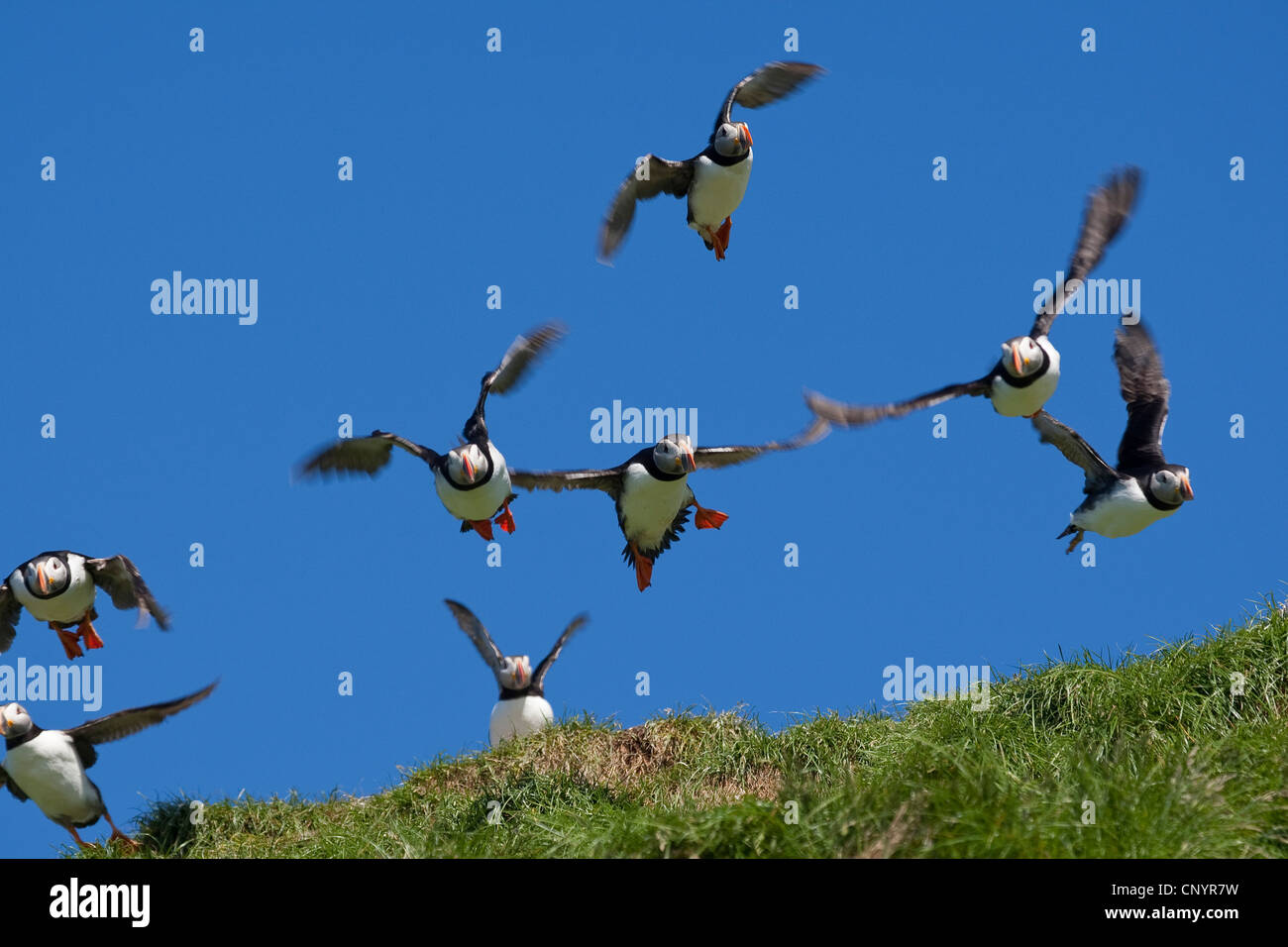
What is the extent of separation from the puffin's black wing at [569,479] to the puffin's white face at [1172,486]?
4486 mm

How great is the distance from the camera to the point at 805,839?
7312 millimetres

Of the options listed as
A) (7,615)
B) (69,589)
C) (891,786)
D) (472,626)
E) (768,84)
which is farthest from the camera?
(472,626)

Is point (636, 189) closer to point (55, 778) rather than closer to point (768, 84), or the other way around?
point (768, 84)

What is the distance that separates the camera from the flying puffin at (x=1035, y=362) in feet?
37.7

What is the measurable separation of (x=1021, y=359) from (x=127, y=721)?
7935mm

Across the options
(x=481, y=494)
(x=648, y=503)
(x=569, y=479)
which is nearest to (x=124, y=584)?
(x=481, y=494)

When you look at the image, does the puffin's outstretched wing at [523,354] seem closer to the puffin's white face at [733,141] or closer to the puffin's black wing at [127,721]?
the puffin's white face at [733,141]

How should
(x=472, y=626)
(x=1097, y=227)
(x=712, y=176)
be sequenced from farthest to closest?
1. (x=472, y=626)
2. (x=712, y=176)
3. (x=1097, y=227)

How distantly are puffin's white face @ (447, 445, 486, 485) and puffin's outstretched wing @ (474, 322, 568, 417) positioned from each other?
1269 mm

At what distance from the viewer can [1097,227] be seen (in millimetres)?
13023

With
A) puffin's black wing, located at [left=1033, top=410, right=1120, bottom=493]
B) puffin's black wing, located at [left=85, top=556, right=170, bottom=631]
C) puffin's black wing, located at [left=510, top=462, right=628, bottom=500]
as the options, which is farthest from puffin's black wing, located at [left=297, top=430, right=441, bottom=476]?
puffin's black wing, located at [left=1033, top=410, right=1120, bottom=493]
